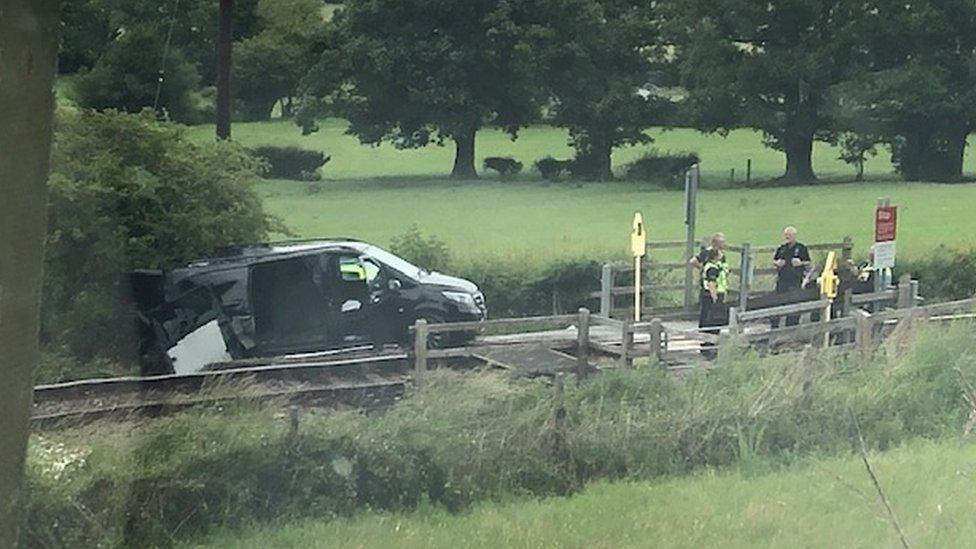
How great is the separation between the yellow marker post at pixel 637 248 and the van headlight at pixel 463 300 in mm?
735

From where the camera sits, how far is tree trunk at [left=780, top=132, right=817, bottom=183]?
242 inches

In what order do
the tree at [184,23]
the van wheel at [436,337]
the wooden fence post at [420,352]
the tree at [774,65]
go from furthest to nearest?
the tree at [774,65] → the van wheel at [436,337] → the wooden fence post at [420,352] → the tree at [184,23]

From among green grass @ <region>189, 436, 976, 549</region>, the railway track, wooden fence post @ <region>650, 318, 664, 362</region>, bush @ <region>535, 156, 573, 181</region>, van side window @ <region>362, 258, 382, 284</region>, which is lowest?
green grass @ <region>189, 436, 976, 549</region>

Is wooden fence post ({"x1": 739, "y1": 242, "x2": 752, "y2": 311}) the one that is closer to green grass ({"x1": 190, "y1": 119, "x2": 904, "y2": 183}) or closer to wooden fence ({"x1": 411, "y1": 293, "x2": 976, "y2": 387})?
wooden fence ({"x1": 411, "y1": 293, "x2": 976, "y2": 387})

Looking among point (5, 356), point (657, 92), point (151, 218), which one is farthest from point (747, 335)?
point (5, 356)

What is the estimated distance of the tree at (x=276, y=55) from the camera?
552 cm

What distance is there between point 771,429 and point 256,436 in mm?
2175

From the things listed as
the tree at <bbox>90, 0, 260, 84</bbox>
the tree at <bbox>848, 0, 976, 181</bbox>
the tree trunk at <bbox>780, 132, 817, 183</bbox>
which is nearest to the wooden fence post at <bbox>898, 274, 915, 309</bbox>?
the tree at <bbox>848, 0, 976, 181</bbox>

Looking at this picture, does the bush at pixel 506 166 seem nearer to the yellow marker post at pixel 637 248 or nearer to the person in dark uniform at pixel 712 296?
the yellow marker post at pixel 637 248

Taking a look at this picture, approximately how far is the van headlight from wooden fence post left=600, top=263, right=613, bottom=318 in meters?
0.59

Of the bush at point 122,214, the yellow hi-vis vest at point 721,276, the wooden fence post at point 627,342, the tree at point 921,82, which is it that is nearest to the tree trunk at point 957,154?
the tree at point 921,82

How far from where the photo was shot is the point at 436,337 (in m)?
5.77

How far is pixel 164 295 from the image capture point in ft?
17.8

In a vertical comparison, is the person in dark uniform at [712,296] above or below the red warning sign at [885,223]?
below
